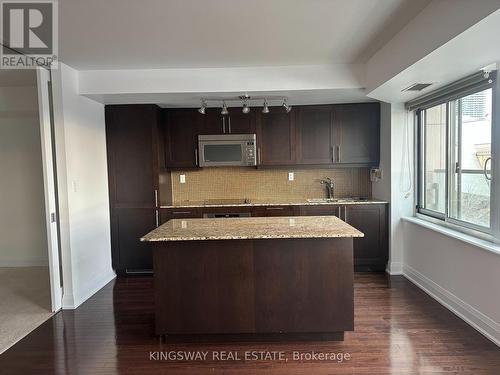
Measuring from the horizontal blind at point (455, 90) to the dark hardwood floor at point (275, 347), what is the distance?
199 centimetres

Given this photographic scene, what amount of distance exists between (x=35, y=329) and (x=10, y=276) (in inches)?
74.9

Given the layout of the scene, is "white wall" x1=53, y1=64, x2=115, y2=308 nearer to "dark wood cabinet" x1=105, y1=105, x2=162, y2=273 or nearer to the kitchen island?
"dark wood cabinet" x1=105, y1=105, x2=162, y2=273

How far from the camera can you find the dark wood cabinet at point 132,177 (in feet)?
13.1

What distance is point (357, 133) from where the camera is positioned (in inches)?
171

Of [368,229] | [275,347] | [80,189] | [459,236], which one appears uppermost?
[80,189]

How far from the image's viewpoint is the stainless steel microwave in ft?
14.3

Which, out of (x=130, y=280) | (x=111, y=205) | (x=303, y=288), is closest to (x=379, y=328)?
(x=303, y=288)

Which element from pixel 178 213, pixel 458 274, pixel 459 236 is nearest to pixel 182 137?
pixel 178 213

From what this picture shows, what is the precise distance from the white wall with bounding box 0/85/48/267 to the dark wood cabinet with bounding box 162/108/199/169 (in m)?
1.82

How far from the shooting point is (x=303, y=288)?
2449mm

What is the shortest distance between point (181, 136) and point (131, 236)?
4.84ft

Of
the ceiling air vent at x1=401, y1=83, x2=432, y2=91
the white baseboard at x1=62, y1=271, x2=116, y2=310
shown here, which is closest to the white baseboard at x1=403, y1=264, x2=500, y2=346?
the ceiling air vent at x1=401, y1=83, x2=432, y2=91

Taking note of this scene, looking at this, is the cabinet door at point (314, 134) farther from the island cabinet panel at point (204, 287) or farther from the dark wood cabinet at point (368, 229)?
the island cabinet panel at point (204, 287)

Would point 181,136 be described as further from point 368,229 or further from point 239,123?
point 368,229
